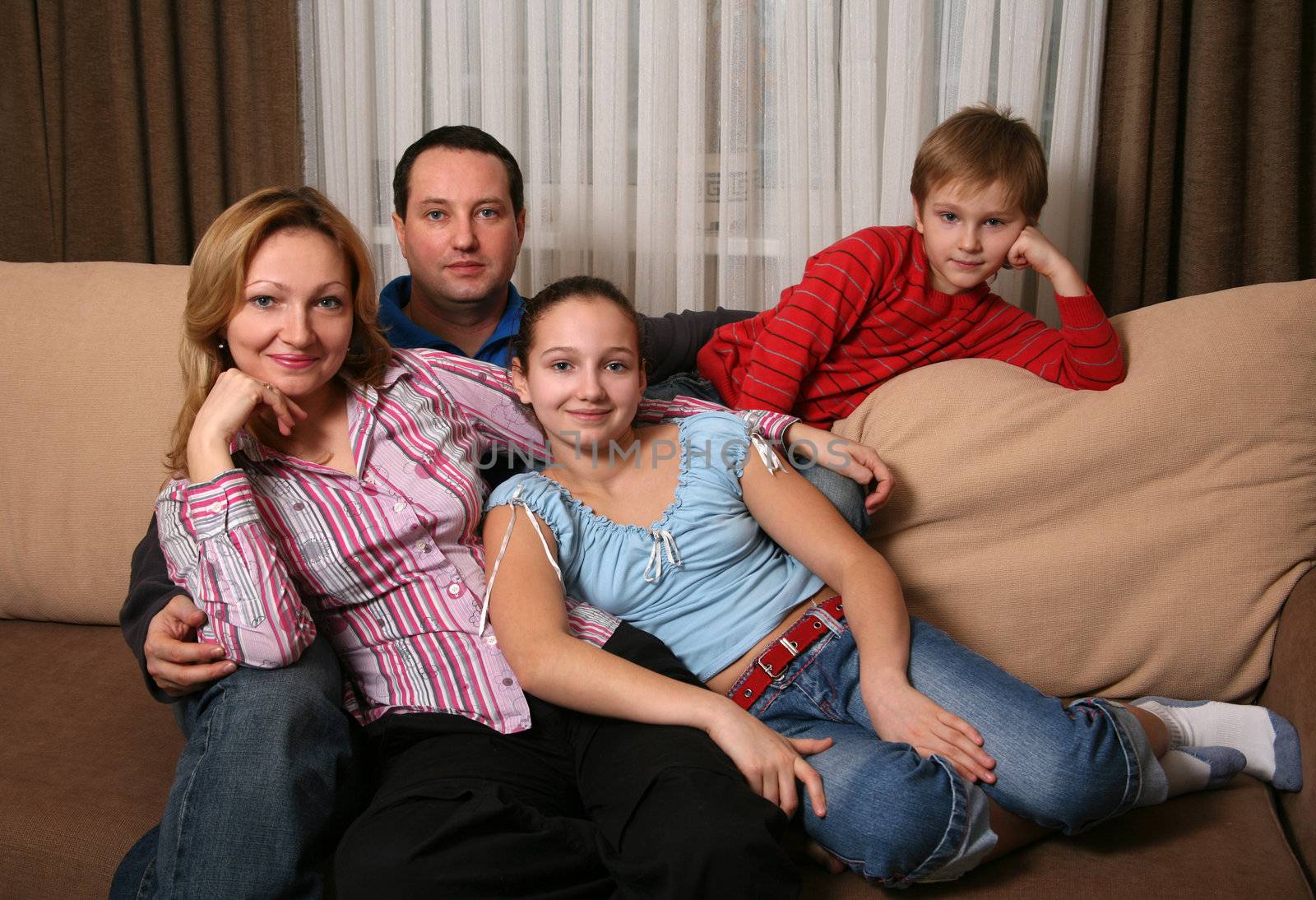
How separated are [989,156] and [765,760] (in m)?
1.06

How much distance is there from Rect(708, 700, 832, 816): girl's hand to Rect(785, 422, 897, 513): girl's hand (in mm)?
438

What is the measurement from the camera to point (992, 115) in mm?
1745

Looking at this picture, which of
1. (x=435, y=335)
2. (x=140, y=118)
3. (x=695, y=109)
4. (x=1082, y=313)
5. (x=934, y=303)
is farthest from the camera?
(x=140, y=118)

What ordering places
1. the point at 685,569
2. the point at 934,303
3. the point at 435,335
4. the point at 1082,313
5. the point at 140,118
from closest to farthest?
the point at 685,569
the point at 1082,313
the point at 934,303
the point at 435,335
the point at 140,118

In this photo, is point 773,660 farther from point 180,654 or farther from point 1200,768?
point 180,654

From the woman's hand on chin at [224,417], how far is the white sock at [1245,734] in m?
1.26

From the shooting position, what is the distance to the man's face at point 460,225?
6.18 feet

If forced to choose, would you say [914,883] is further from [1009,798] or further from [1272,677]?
[1272,677]

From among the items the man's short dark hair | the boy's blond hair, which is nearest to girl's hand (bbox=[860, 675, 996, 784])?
the boy's blond hair

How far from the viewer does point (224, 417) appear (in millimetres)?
1332

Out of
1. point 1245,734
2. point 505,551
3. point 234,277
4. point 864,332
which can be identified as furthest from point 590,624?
point 1245,734

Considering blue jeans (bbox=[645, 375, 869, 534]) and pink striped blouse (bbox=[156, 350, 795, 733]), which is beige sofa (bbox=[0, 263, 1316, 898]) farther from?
pink striped blouse (bbox=[156, 350, 795, 733])

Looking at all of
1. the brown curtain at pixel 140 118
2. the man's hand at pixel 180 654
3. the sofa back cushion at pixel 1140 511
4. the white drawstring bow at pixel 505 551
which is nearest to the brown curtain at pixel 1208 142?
the sofa back cushion at pixel 1140 511

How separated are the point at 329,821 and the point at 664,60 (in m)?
1.67
